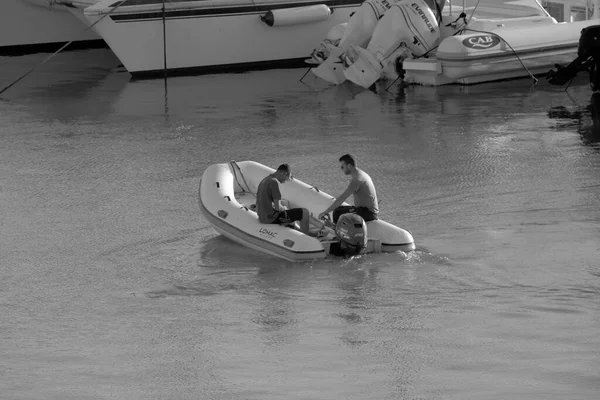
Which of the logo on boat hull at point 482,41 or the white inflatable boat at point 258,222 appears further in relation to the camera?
the logo on boat hull at point 482,41

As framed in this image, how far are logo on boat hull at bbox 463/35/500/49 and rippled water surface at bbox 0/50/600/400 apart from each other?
6.11ft

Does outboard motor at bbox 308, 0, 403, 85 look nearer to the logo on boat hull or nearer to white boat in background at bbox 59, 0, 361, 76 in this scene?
white boat in background at bbox 59, 0, 361, 76

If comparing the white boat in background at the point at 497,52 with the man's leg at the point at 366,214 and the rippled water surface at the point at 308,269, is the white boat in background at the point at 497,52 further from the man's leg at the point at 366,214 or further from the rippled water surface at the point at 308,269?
the man's leg at the point at 366,214

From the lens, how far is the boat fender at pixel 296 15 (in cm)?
2198

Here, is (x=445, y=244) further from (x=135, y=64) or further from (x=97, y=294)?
(x=135, y=64)

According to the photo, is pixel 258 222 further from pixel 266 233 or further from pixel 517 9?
pixel 517 9

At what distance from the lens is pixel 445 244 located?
10211 millimetres

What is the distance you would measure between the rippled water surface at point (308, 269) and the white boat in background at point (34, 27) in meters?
8.14

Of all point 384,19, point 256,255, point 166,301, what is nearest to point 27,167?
point 256,255

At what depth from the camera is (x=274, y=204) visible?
34.0 feet

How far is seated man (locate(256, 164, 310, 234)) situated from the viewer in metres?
10.3

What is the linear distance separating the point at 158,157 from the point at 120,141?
1.37 meters

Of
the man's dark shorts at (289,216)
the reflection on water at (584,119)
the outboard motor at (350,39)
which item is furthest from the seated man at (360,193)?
the outboard motor at (350,39)

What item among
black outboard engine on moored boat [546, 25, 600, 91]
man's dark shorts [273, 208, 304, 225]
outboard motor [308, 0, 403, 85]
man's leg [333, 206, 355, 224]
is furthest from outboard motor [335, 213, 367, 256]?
outboard motor [308, 0, 403, 85]
